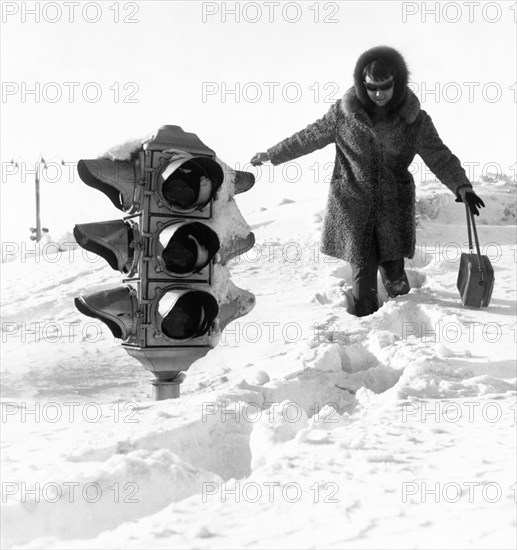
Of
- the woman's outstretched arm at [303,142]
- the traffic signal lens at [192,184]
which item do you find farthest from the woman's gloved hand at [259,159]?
the traffic signal lens at [192,184]

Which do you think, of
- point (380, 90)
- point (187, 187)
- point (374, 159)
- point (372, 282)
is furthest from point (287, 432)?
point (380, 90)

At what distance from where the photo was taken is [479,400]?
3.83m

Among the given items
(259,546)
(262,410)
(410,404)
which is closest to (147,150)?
(262,410)

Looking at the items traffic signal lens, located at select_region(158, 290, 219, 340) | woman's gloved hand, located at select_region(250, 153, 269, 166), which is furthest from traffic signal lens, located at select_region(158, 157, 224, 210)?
woman's gloved hand, located at select_region(250, 153, 269, 166)

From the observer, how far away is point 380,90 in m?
5.00

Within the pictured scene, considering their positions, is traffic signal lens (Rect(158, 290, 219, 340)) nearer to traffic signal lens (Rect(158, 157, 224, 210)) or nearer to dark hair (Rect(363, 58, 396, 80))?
traffic signal lens (Rect(158, 157, 224, 210))

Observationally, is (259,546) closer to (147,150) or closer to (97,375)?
(147,150)

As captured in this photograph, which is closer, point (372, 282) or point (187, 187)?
point (187, 187)

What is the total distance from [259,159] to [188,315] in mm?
1739

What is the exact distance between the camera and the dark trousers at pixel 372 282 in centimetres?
552

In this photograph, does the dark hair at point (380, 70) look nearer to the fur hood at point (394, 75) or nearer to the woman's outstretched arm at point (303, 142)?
the fur hood at point (394, 75)

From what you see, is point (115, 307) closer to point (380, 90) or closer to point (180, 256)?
point (180, 256)

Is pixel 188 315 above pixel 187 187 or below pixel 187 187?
below

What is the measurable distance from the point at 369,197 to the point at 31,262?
6781mm
